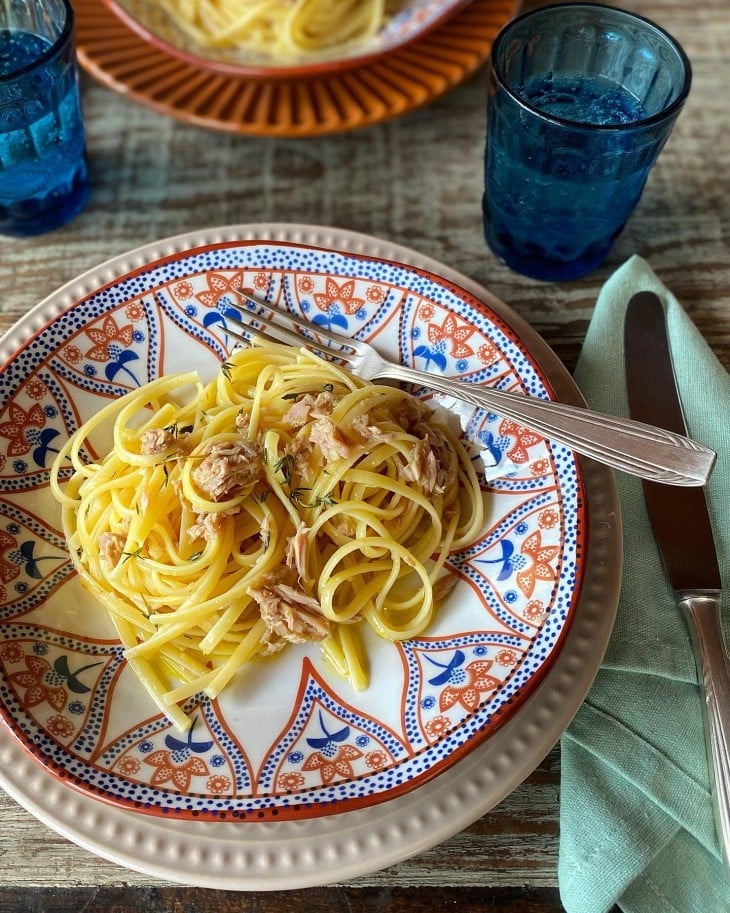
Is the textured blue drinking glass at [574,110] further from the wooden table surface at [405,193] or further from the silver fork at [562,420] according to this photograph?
the silver fork at [562,420]

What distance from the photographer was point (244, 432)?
2125 millimetres

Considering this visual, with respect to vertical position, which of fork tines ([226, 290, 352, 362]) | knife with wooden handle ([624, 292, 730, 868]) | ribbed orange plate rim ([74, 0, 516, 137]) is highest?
ribbed orange plate rim ([74, 0, 516, 137])

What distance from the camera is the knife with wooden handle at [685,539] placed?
71.1 inches

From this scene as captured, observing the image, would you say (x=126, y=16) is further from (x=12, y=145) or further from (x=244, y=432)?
(x=244, y=432)

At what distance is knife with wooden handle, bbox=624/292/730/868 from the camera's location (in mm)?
1807

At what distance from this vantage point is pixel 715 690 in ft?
6.09

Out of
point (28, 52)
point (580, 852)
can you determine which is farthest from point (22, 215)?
point (580, 852)

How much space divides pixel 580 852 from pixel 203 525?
1058mm

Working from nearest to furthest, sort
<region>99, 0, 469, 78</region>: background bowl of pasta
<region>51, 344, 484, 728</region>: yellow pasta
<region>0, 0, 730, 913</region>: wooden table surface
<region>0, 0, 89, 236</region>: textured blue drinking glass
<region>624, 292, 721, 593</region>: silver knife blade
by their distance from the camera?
<region>51, 344, 484, 728</region>: yellow pasta → <region>624, 292, 721, 593</region>: silver knife blade → <region>0, 0, 89, 236</region>: textured blue drinking glass → <region>0, 0, 730, 913</region>: wooden table surface → <region>99, 0, 469, 78</region>: background bowl of pasta

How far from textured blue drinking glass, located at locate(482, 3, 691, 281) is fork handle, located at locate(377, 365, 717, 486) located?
763 millimetres

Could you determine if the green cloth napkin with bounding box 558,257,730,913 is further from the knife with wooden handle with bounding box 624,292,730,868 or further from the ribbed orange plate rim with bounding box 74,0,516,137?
the ribbed orange plate rim with bounding box 74,0,516,137

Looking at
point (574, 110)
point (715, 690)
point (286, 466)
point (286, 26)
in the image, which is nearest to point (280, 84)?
point (286, 26)

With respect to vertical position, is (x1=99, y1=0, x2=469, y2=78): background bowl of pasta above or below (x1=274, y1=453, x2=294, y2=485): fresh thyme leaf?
above

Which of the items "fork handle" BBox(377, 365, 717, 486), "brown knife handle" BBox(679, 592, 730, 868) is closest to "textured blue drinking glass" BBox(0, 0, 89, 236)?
"fork handle" BBox(377, 365, 717, 486)
